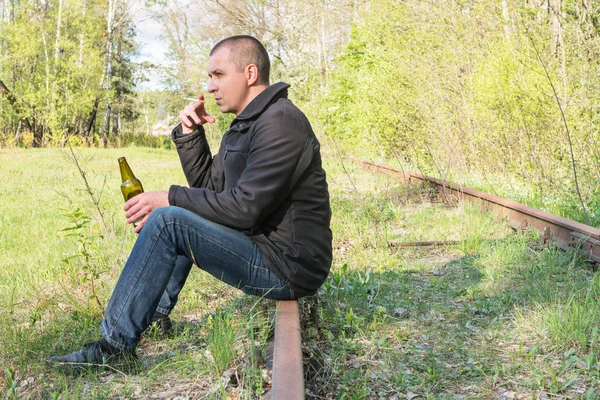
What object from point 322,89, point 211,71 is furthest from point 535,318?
point 322,89

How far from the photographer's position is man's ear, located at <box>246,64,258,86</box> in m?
3.46

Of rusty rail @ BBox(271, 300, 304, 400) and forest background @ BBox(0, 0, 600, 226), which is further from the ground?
forest background @ BBox(0, 0, 600, 226)

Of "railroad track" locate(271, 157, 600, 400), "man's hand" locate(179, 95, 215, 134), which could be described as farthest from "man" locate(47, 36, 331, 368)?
"man's hand" locate(179, 95, 215, 134)

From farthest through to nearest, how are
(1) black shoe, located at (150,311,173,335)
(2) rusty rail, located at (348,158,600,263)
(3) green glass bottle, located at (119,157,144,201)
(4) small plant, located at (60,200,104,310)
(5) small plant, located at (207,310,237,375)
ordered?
(2) rusty rail, located at (348,158,600,263)
(4) small plant, located at (60,200,104,310)
(3) green glass bottle, located at (119,157,144,201)
(1) black shoe, located at (150,311,173,335)
(5) small plant, located at (207,310,237,375)

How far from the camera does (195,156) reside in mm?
4020

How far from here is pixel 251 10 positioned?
37.3 meters

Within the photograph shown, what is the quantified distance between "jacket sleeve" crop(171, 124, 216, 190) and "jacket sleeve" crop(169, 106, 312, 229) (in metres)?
0.78

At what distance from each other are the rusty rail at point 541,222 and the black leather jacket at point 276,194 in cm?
265

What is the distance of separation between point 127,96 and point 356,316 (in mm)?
42855

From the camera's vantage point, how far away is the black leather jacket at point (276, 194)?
312 cm

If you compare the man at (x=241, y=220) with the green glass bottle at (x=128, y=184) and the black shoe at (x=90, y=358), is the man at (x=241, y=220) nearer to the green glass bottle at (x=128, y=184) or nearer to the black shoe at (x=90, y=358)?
the black shoe at (x=90, y=358)

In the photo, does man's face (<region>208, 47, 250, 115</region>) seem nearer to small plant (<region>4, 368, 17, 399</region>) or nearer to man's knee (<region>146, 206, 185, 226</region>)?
man's knee (<region>146, 206, 185, 226</region>)

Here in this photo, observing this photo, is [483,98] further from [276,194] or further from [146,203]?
[146,203]

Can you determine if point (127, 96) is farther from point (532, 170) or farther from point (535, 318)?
point (535, 318)
